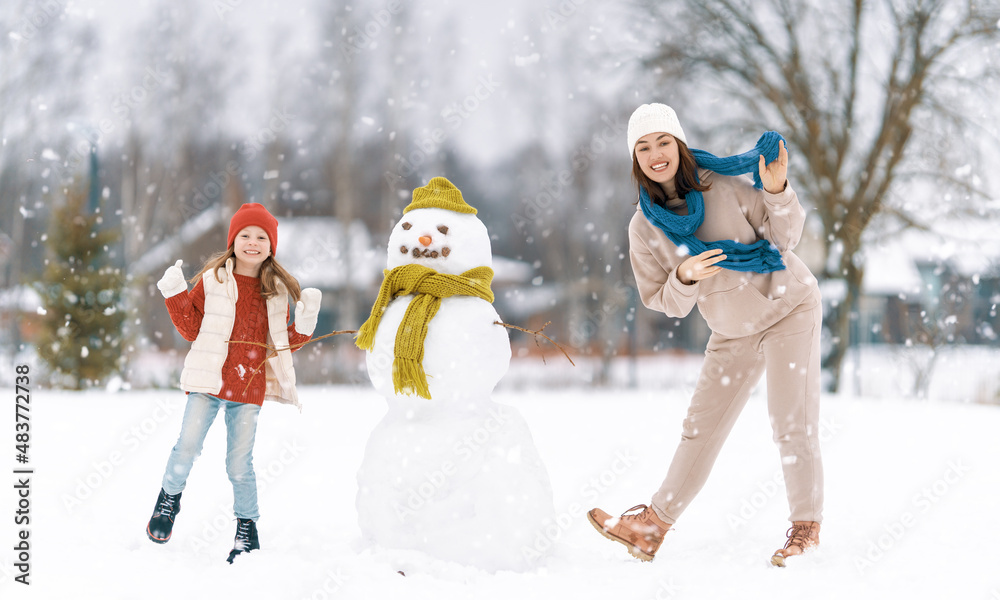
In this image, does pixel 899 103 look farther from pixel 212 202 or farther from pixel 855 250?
pixel 212 202

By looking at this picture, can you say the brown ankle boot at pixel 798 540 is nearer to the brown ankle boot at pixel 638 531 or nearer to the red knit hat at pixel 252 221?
the brown ankle boot at pixel 638 531

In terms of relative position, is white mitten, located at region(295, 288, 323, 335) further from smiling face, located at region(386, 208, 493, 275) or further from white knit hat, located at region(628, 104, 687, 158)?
white knit hat, located at region(628, 104, 687, 158)

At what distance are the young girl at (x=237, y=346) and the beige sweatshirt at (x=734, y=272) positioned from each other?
1.61 m

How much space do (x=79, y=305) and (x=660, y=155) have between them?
422 inches

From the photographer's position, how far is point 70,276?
1065cm

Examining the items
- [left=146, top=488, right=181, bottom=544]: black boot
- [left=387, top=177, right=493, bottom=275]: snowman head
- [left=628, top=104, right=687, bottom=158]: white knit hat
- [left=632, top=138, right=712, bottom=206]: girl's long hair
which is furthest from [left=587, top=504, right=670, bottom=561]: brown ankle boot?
[left=146, top=488, right=181, bottom=544]: black boot

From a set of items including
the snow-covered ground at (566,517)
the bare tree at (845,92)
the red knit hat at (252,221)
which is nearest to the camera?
the snow-covered ground at (566,517)

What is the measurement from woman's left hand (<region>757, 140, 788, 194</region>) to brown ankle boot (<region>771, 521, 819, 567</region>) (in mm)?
1480

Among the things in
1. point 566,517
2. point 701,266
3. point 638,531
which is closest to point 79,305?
point 566,517

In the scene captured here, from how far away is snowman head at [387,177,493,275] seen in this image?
311 centimetres

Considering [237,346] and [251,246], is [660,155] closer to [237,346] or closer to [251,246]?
[251,246]

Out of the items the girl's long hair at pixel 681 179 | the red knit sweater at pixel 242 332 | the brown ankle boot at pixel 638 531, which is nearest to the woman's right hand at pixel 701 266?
the girl's long hair at pixel 681 179

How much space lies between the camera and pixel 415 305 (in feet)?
9.86

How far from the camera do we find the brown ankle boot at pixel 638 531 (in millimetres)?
3121
